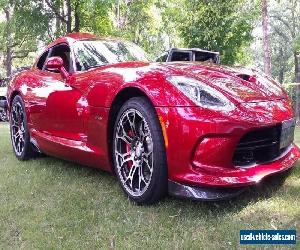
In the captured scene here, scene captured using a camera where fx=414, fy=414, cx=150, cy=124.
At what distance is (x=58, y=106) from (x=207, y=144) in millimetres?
A: 1866

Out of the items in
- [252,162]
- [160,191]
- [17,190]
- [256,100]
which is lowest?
[17,190]

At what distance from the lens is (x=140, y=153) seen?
3191 mm

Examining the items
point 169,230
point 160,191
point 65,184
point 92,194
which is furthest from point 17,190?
point 169,230

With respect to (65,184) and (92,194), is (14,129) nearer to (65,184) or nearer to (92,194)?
(65,184)

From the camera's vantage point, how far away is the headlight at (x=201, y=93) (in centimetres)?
287

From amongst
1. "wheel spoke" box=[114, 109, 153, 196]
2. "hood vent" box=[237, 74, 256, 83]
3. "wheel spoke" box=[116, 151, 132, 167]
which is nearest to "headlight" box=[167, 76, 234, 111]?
"wheel spoke" box=[114, 109, 153, 196]

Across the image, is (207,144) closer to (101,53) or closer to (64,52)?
(101,53)

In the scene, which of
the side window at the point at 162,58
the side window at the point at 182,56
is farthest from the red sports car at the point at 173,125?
the side window at the point at 182,56

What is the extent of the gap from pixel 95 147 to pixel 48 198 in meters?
0.59

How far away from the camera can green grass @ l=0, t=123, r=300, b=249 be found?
8.48ft

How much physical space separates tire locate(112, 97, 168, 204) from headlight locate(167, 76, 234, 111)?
0.92 ft

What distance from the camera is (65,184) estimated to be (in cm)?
391

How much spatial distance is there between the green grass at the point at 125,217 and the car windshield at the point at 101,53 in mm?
1206

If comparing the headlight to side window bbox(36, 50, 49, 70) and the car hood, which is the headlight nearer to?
the car hood
